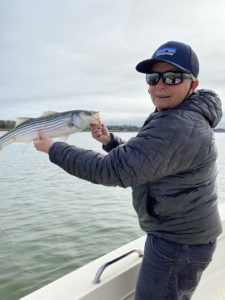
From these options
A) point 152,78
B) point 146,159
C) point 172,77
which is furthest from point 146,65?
point 146,159

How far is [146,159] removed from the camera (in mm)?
1829

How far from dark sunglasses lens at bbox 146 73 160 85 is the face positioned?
0.09 feet

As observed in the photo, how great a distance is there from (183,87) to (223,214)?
247 centimetres

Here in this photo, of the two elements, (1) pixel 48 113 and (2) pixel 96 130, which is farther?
(1) pixel 48 113

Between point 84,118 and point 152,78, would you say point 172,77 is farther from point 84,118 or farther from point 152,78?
point 84,118

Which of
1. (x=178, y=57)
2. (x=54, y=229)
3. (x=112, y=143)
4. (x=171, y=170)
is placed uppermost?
(x=178, y=57)

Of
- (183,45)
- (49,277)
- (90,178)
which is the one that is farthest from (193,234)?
(49,277)

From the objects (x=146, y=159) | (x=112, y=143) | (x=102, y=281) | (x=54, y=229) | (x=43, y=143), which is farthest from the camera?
(x=54, y=229)

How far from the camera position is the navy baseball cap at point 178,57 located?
6.57 feet

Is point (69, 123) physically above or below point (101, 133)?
above

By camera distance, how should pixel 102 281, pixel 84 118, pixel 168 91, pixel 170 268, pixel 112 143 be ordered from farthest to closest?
pixel 84 118, pixel 112 143, pixel 102 281, pixel 168 91, pixel 170 268

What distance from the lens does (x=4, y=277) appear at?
215 inches

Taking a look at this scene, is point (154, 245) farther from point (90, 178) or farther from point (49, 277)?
point (49, 277)

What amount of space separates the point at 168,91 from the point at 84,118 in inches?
51.3
